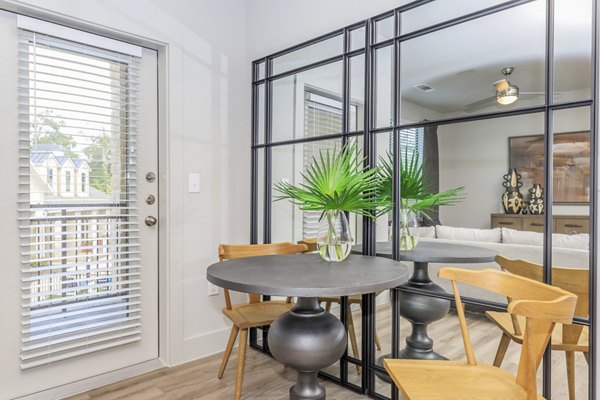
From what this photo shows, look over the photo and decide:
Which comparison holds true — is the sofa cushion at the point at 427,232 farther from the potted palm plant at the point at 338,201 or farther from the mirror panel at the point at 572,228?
the mirror panel at the point at 572,228

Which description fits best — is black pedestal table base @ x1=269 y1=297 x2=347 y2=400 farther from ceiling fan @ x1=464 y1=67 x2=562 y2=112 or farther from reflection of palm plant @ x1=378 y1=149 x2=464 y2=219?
ceiling fan @ x1=464 y1=67 x2=562 y2=112

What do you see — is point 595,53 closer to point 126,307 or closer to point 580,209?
point 580,209

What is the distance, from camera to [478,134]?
168cm

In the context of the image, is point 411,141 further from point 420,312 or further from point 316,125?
point 420,312

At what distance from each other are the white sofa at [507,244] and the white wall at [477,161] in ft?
0.16

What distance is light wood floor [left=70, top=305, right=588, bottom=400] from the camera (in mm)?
1553

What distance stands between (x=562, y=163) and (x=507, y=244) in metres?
0.38

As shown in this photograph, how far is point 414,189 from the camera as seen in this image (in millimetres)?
1885

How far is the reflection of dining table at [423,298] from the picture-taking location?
5.83 feet

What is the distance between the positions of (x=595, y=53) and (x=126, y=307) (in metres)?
2.55

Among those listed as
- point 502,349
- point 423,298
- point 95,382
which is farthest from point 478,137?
point 95,382

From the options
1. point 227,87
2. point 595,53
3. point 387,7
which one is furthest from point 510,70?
point 227,87

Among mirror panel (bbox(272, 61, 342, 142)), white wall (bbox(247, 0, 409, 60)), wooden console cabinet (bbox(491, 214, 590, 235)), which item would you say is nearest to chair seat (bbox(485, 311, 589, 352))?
wooden console cabinet (bbox(491, 214, 590, 235))

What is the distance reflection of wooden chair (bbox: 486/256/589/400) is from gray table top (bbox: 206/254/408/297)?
46 cm
